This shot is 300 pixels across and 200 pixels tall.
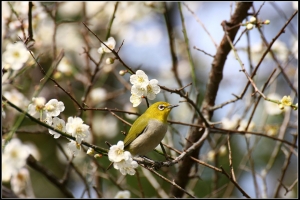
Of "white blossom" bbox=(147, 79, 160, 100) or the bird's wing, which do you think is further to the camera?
the bird's wing

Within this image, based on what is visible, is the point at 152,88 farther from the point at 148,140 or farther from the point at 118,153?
the point at 148,140

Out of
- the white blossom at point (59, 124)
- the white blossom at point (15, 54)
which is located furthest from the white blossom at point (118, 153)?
the white blossom at point (15, 54)

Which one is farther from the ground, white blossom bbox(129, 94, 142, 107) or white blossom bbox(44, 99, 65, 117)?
white blossom bbox(129, 94, 142, 107)

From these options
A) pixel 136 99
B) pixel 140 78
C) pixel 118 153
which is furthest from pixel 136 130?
pixel 118 153

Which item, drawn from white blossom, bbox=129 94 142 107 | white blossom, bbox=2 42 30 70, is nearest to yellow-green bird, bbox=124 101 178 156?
white blossom, bbox=129 94 142 107

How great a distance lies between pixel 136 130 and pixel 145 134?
0.21 ft

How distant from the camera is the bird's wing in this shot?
9.11ft

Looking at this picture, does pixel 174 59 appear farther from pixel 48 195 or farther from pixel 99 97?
pixel 48 195

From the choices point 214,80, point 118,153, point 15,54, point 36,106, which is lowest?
point 118,153

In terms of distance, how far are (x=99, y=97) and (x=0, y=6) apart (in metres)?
1.65

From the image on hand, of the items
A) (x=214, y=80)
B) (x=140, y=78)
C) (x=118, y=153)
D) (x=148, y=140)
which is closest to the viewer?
(x=118, y=153)

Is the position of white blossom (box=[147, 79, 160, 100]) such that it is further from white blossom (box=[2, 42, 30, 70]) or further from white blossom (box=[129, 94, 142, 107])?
white blossom (box=[2, 42, 30, 70])

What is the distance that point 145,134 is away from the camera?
2.80 m

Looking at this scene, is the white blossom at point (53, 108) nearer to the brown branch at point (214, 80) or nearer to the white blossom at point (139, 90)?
the white blossom at point (139, 90)
